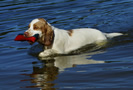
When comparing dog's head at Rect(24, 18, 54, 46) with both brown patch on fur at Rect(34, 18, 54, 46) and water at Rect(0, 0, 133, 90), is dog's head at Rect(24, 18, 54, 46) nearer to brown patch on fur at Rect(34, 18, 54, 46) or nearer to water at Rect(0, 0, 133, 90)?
brown patch on fur at Rect(34, 18, 54, 46)

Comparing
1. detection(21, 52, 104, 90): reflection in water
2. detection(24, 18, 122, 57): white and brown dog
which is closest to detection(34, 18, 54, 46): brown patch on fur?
detection(24, 18, 122, 57): white and brown dog

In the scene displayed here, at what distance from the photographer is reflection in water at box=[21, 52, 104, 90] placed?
648cm

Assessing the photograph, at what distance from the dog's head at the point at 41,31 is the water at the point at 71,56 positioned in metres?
0.53

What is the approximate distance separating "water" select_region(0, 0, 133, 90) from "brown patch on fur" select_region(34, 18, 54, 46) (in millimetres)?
495

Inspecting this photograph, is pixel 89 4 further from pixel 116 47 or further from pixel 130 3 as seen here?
pixel 116 47

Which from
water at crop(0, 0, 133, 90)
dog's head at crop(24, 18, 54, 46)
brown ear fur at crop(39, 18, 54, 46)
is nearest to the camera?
water at crop(0, 0, 133, 90)

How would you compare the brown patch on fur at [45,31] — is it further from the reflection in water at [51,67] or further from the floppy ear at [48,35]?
the reflection in water at [51,67]

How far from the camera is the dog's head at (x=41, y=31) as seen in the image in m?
8.46

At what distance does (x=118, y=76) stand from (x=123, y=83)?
0.46 meters

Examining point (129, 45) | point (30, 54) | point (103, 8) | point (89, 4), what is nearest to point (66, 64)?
point (30, 54)

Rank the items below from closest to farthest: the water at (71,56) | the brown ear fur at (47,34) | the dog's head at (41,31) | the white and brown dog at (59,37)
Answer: the water at (71,56) < the dog's head at (41,31) < the white and brown dog at (59,37) < the brown ear fur at (47,34)

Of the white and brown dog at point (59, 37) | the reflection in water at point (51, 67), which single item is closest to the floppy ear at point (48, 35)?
the white and brown dog at point (59, 37)

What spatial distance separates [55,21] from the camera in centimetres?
1338

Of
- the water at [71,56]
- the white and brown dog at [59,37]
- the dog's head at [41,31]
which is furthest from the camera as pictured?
the white and brown dog at [59,37]
